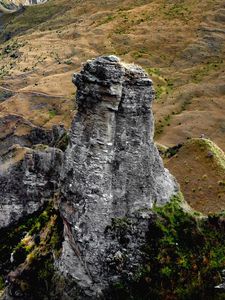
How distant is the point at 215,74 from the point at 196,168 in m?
53.9

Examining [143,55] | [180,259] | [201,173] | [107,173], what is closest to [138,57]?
[143,55]

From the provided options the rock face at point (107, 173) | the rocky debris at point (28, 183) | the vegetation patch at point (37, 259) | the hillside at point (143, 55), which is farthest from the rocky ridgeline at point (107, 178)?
the hillside at point (143, 55)

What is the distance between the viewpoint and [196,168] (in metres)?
34.8

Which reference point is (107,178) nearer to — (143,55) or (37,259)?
(37,259)

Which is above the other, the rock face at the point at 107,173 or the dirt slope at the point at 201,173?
the rock face at the point at 107,173

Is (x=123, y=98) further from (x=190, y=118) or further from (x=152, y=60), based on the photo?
(x=152, y=60)

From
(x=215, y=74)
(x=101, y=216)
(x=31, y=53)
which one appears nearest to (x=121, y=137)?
(x=101, y=216)

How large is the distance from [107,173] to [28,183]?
896cm

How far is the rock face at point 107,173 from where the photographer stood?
1797cm

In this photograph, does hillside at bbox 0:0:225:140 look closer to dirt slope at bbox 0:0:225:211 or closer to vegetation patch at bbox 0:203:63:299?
dirt slope at bbox 0:0:225:211

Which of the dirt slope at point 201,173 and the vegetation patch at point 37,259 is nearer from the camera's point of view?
the vegetation patch at point 37,259

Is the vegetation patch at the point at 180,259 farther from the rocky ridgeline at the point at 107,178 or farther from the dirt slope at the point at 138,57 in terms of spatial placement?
the dirt slope at the point at 138,57

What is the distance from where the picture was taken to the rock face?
17969mm

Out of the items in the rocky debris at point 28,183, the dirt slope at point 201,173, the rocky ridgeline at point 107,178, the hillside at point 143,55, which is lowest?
the hillside at point 143,55
